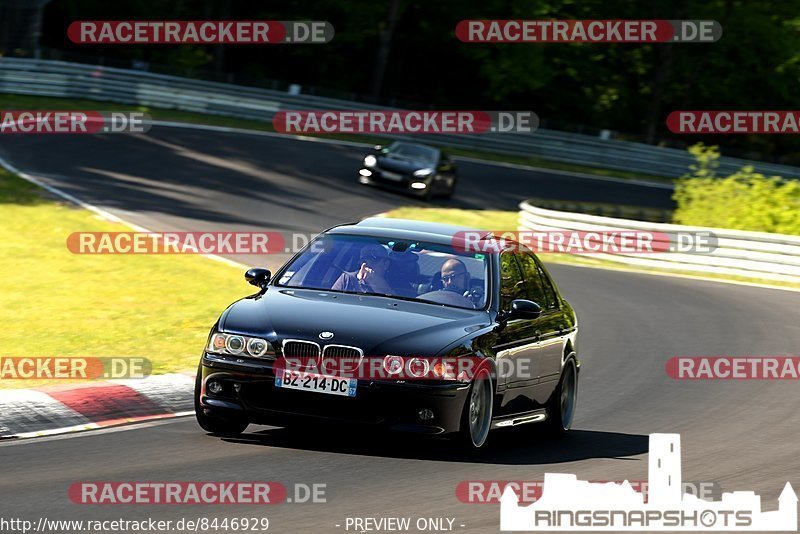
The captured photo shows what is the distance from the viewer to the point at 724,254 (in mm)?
22969

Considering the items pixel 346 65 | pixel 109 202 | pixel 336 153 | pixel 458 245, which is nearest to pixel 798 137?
pixel 346 65

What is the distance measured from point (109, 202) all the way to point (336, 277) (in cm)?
1458

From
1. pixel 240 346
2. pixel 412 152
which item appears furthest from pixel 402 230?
pixel 412 152

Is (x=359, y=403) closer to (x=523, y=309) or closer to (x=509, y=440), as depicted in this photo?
(x=523, y=309)

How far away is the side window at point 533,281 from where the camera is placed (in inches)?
386

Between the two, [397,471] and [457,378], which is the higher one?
[457,378]

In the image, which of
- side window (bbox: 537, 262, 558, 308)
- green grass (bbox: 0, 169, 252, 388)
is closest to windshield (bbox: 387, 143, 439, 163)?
green grass (bbox: 0, 169, 252, 388)

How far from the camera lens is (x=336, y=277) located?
30.3ft

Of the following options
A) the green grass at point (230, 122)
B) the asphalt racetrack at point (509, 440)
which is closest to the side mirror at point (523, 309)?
the asphalt racetrack at point (509, 440)

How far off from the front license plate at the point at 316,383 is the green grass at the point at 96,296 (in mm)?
2772

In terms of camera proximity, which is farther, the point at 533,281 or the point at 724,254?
the point at 724,254

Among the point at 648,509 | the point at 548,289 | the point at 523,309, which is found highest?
the point at 548,289

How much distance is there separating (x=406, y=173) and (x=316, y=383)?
2338cm

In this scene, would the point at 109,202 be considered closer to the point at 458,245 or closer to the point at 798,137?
the point at 458,245
